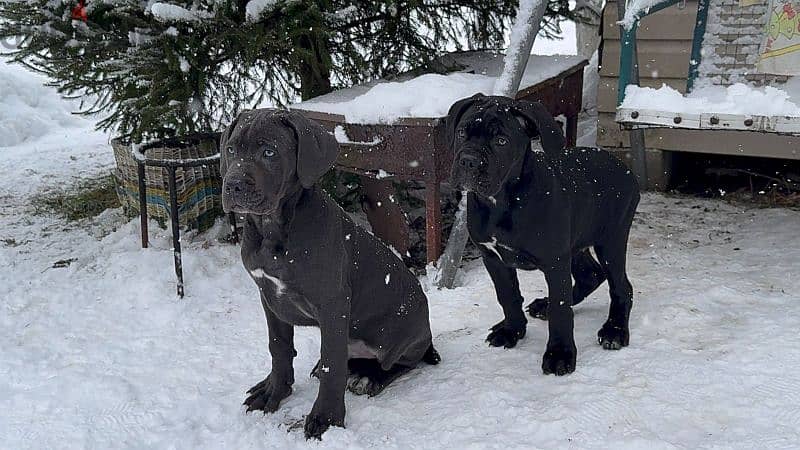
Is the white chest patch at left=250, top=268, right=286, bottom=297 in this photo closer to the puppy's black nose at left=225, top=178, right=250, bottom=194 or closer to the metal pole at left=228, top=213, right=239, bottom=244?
the puppy's black nose at left=225, top=178, right=250, bottom=194

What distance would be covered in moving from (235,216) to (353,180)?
93cm

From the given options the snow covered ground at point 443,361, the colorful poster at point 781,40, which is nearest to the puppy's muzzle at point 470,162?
the snow covered ground at point 443,361

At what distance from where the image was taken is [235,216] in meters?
5.36

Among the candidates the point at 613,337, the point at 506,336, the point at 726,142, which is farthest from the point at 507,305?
the point at 726,142

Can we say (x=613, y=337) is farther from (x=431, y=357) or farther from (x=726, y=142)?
(x=726, y=142)

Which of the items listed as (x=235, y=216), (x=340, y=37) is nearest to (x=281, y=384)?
(x=235, y=216)

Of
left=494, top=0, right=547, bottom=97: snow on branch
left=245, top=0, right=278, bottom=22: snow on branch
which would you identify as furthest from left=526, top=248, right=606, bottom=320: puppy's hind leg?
left=245, top=0, right=278, bottom=22: snow on branch

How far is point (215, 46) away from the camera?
5.05 meters

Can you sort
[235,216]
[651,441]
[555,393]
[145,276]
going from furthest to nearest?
1. [235,216]
2. [145,276]
3. [555,393]
4. [651,441]

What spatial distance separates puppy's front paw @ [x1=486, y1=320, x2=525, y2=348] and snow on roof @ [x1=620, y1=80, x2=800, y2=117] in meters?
1.35

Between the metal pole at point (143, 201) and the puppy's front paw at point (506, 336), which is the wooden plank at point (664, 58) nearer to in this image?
the puppy's front paw at point (506, 336)

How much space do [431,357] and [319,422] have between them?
782mm

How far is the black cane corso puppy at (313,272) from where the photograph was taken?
2570 mm

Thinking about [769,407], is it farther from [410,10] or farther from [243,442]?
[410,10]
